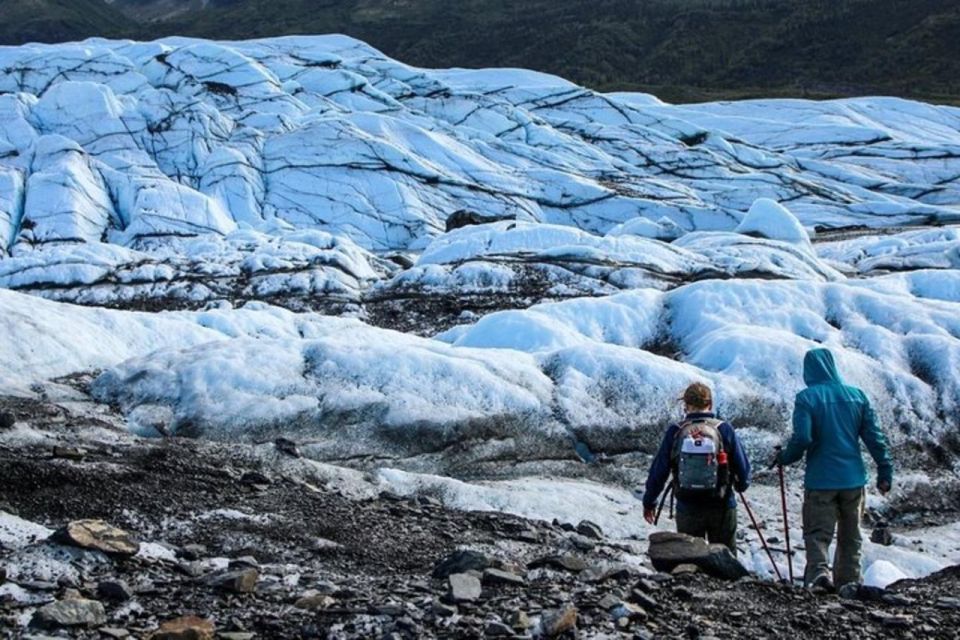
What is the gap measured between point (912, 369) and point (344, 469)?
36.4 feet

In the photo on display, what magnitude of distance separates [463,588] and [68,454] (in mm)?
6024

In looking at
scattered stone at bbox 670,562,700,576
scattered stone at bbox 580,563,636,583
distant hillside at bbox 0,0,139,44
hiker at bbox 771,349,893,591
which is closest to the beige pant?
hiker at bbox 771,349,893,591

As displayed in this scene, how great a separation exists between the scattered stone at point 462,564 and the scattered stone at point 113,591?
2.28m

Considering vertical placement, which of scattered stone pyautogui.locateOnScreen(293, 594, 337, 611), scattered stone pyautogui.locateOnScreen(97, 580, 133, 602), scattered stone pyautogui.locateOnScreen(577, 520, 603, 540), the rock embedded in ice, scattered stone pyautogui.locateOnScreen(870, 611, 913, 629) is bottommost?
scattered stone pyautogui.locateOnScreen(577, 520, 603, 540)

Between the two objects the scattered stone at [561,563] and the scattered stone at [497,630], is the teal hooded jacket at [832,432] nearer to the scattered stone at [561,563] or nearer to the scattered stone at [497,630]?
the scattered stone at [561,563]

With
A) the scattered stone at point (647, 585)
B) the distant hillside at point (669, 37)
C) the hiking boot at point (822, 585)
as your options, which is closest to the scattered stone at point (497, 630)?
the scattered stone at point (647, 585)

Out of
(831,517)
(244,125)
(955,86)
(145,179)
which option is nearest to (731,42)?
(955,86)

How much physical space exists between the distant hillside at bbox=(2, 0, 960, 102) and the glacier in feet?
139

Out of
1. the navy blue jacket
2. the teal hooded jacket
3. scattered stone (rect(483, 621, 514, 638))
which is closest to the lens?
scattered stone (rect(483, 621, 514, 638))

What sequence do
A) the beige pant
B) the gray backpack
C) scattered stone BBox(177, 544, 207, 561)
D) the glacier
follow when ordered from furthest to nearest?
the glacier < the beige pant < the gray backpack < scattered stone BBox(177, 544, 207, 561)

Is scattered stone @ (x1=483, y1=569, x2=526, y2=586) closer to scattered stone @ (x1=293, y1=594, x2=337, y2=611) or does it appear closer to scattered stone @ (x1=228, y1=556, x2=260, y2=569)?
scattered stone @ (x1=293, y1=594, x2=337, y2=611)

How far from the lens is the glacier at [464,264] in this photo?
47.1 ft

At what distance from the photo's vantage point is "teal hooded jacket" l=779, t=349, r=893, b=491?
814 centimetres

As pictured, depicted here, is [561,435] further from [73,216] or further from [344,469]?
[73,216]
